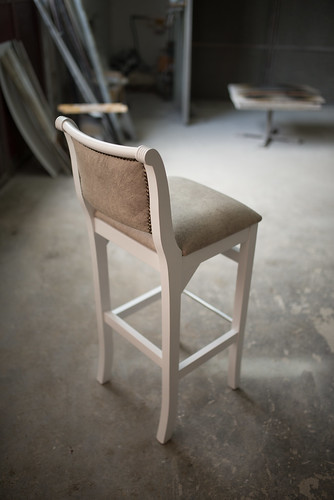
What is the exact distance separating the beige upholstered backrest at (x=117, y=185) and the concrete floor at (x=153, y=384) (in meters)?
0.77

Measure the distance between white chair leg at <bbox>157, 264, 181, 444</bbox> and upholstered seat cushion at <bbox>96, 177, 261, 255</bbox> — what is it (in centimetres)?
11

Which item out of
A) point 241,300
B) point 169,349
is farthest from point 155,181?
point 241,300

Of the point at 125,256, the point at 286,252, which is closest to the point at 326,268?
the point at 286,252

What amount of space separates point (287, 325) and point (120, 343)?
30.2 inches

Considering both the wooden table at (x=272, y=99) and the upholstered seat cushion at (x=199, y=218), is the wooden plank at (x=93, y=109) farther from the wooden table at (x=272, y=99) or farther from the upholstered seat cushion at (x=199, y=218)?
the upholstered seat cushion at (x=199, y=218)

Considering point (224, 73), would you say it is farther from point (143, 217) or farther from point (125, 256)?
point (143, 217)

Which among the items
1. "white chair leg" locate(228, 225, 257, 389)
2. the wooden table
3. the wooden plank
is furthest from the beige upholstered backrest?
the wooden table

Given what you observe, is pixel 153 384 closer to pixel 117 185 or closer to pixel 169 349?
pixel 169 349

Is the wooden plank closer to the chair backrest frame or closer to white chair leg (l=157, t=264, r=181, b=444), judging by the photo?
the chair backrest frame

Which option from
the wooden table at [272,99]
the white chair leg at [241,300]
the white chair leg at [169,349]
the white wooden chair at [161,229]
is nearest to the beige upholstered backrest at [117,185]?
the white wooden chair at [161,229]

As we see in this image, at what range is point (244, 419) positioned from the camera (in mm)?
1624

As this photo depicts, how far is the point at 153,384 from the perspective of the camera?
5.80 ft

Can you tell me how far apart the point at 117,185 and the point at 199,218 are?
0.28 metres

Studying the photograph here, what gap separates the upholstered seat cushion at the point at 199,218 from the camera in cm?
128
